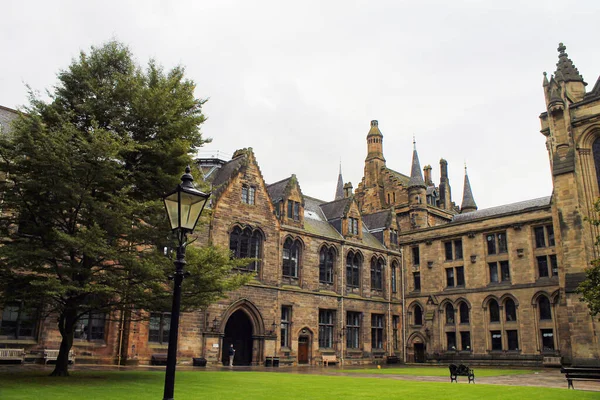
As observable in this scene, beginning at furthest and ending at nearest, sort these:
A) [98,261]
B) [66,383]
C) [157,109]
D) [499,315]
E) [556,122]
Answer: [499,315] → [556,122] → [157,109] → [98,261] → [66,383]

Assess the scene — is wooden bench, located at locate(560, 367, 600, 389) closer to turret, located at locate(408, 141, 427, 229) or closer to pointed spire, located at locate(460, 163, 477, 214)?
turret, located at locate(408, 141, 427, 229)

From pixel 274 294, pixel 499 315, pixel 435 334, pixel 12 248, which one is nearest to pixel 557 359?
pixel 499 315

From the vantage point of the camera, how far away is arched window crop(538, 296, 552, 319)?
40.6m

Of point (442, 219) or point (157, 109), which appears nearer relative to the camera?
point (157, 109)

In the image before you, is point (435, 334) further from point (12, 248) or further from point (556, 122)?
point (12, 248)

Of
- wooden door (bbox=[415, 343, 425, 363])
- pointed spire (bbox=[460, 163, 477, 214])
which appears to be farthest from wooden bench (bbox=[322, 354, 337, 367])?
pointed spire (bbox=[460, 163, 477, 214])

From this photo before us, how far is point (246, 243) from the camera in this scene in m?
36.9

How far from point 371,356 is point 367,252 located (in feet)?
29.9

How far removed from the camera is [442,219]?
61.0m

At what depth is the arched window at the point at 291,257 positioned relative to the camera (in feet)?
130

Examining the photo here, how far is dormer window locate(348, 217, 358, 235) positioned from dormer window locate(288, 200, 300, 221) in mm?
6380

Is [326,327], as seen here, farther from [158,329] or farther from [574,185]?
[574,185]

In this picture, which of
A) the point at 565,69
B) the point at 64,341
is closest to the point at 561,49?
the point at 565,69

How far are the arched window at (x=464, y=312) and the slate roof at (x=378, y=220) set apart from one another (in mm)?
10370
